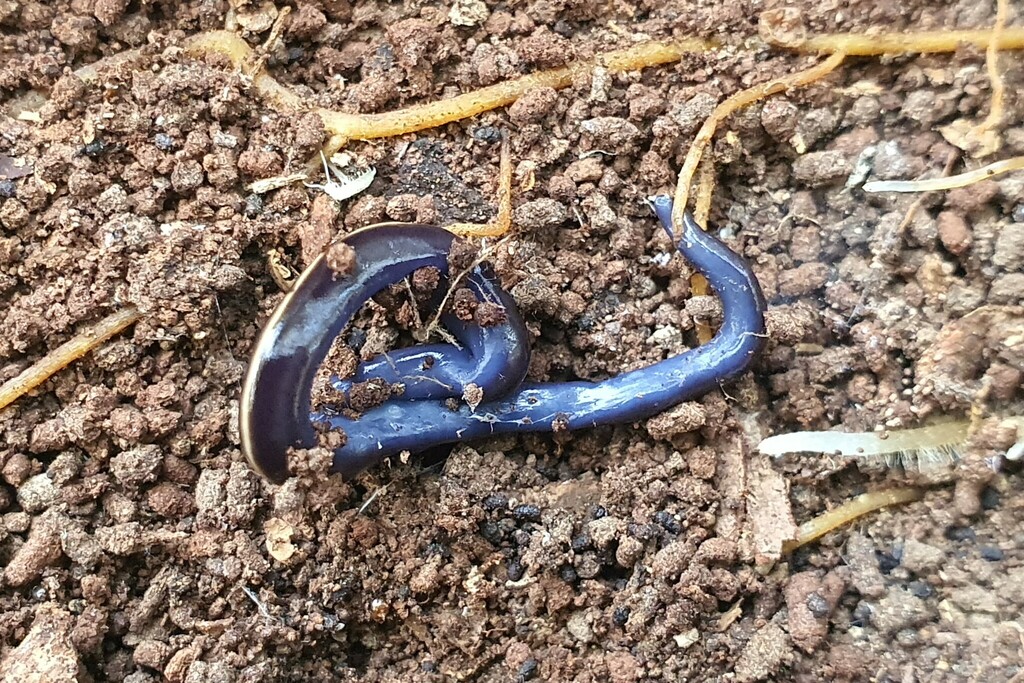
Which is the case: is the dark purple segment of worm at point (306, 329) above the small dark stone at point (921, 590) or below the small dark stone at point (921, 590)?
above

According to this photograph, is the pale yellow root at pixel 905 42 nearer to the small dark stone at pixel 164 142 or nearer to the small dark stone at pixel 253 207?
the small dark stone at pixel 253 207

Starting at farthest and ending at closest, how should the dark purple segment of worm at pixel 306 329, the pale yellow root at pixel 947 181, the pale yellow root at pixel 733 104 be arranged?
the pale yellow root at pixel 733 104 < the pale yellow root at pixel 947 181 < the dark purple segment of worm at pixel 306 329

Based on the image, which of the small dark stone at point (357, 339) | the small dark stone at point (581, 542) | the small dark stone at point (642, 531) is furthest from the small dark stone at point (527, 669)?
the small dark stone at point (357, 339)

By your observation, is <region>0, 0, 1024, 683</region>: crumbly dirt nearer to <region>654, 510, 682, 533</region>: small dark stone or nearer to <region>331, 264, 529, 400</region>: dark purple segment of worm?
<region>654, 510, 682, 533</region>: small dark stone

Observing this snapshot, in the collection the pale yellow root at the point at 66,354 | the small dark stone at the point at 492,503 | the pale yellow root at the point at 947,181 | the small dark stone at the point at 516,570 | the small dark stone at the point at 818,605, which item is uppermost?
the pale yellow root at the point at 947,181

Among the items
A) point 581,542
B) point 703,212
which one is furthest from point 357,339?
point 703,212

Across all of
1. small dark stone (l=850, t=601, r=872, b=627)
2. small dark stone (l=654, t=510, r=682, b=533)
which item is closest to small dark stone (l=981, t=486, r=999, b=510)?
small dark stone (l=850, t=601, r=872, b=627)
